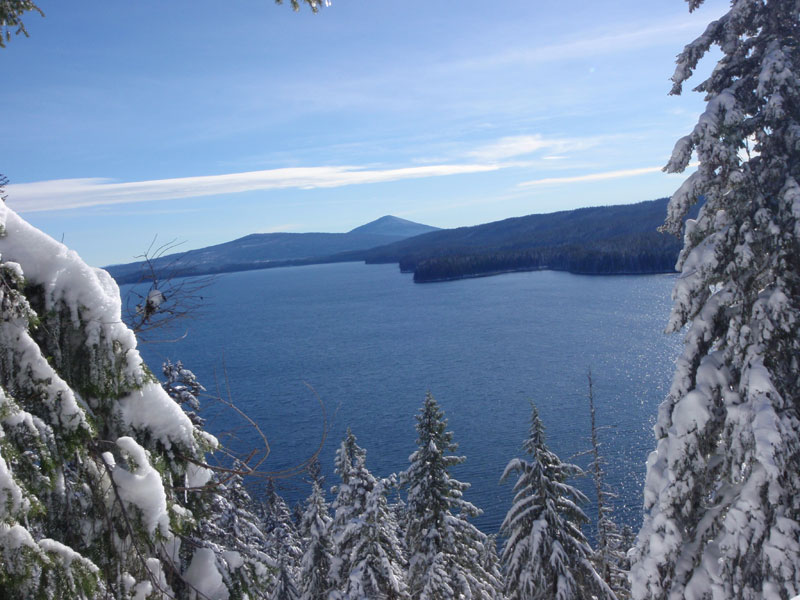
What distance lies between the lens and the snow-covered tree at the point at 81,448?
6.29 ft

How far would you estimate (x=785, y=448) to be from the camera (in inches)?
235

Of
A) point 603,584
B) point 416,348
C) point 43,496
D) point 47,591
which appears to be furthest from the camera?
point 416,348

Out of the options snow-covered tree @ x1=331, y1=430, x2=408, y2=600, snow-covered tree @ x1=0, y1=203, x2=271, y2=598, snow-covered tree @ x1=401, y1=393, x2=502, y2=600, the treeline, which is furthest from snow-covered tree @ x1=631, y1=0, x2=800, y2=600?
the treeline

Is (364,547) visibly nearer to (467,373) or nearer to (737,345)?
(737,345)

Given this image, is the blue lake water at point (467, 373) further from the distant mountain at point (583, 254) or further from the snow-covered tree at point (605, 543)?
the distant mountain at point (583, 254)

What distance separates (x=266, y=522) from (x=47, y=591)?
86.2 feet

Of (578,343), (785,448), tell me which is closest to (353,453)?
(785,448)

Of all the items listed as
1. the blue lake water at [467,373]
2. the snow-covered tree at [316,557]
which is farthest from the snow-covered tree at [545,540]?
the blue lake water at [467,373]

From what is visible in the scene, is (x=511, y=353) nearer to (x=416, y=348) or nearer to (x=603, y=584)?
(x=416, y=348)

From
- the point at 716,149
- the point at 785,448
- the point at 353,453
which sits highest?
the point at 716,149

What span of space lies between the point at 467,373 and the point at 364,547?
37.6m

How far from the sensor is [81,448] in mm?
2166

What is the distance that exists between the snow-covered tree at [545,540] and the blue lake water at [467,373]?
6.34 m

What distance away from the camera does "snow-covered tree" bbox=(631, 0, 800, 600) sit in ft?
20.2
